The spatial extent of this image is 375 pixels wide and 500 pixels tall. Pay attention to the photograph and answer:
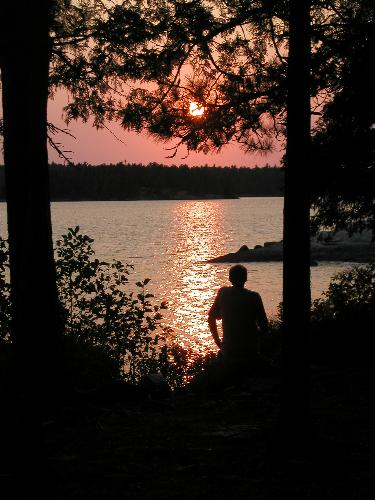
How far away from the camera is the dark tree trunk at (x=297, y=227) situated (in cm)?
579

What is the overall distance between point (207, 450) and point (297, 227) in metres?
1.84

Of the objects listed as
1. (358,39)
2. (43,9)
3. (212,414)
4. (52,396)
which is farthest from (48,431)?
(358,39)

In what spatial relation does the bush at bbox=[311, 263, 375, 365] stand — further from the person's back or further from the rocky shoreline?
the rocky shoreline

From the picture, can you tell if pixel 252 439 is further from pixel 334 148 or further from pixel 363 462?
pixel 334 148

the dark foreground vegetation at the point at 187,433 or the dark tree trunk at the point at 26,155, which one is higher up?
the dark tree trunk at the point at 26,155

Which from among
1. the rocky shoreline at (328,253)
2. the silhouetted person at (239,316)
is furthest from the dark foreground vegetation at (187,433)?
the rocky shoreline at (328,253)

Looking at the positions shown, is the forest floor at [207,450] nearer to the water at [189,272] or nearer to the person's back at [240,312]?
the person's back at [240,312]

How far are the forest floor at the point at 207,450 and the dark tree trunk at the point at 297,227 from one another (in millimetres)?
437

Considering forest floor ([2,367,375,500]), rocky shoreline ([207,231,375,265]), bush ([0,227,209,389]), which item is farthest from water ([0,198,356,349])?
forest floor ([2,367,375,500])

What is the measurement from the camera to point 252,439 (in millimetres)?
6449

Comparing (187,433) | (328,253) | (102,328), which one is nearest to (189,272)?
(328,253)

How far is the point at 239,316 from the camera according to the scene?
9.04 meters

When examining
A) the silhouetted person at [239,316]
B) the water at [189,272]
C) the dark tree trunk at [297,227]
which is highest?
the dark tree trunk at [297,227]

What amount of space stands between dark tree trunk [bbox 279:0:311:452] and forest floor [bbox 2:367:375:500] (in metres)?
0.44
